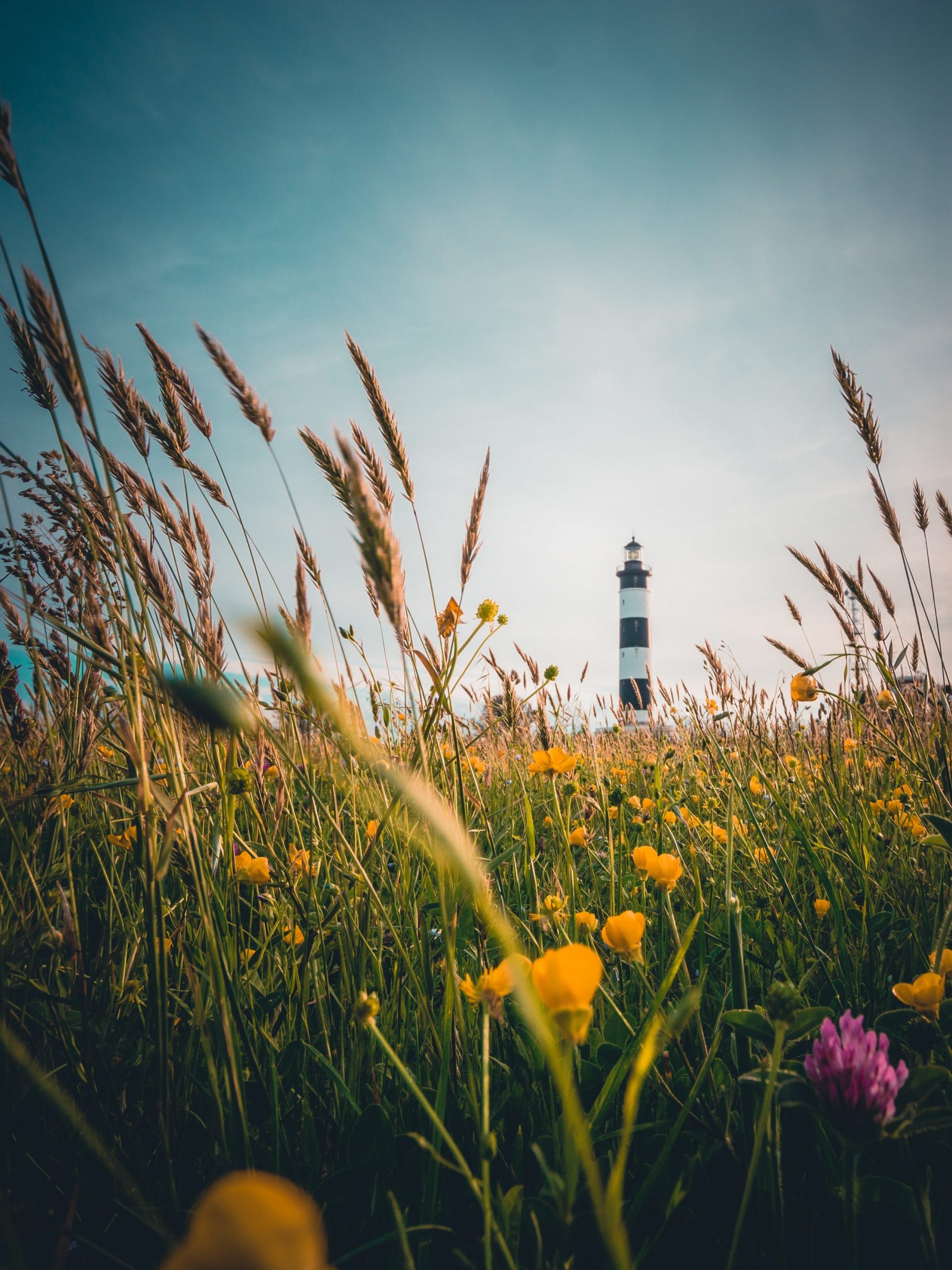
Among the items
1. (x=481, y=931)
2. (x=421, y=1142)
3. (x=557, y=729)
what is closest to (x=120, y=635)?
(x=421, y=1142)

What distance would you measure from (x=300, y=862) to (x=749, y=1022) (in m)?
0.92

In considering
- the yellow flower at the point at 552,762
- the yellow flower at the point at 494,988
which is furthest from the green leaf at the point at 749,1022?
the yellow flower at the point at 552,762

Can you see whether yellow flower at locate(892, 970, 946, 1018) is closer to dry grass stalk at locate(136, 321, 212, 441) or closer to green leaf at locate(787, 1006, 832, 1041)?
green leaf at locate(787, 1006, 832, 1041)

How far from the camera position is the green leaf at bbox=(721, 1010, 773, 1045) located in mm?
790

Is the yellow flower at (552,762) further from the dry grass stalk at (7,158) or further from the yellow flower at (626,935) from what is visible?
the dry grass stalk at (7,158)

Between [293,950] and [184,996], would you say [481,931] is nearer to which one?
[293,950]

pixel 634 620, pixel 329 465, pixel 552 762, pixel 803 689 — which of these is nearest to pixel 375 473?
pixel 329 465

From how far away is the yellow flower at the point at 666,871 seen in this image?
971mm

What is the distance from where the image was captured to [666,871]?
0.97 metres

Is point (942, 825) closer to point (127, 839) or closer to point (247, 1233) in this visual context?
point (247, 1233)

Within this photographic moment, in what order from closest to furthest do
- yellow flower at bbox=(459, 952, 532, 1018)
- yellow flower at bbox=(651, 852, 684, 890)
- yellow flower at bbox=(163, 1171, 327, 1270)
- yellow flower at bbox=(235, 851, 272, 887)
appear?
yellow flower at bbox=(163, 1171, 327, 1270)
yellow flower at bbox=(459, 952, 532, 1018)
yellow flower at bbox=(651, 852, 684, 890)
yellow flower at bbox=(235, 851, 272, 887)

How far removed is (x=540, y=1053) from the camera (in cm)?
99

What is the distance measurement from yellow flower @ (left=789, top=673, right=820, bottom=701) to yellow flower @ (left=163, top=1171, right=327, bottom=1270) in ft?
6.22

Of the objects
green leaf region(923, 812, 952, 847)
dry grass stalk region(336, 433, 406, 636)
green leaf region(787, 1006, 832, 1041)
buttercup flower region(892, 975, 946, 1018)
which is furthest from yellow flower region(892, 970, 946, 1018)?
dry grass stalk region(336, 433, 406, 636)
